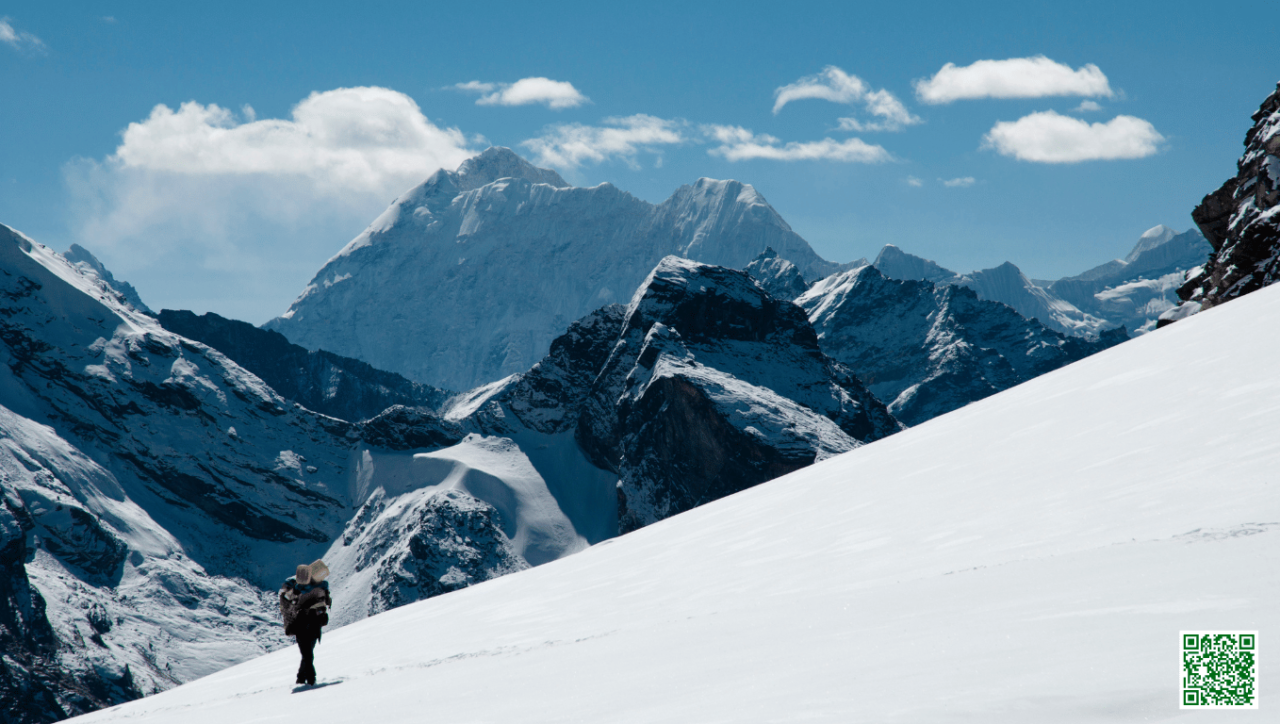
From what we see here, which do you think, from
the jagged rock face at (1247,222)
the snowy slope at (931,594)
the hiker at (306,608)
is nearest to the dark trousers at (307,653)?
the hiker at (306,608)

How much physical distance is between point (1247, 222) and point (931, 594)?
36842 millimetres

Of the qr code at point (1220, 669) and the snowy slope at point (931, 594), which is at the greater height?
the snowy slope at point (931, 594)

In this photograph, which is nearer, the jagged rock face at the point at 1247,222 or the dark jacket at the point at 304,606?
the dark jacket at the point at 304,606

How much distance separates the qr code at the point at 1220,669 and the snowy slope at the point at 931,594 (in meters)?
0.13

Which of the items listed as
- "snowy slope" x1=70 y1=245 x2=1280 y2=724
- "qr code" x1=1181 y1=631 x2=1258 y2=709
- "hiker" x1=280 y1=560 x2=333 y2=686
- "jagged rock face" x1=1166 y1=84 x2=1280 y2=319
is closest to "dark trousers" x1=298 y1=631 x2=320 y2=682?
"hiker" x1=280 y1=560 x2=333 y2=686

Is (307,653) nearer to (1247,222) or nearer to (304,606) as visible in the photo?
(304,606)

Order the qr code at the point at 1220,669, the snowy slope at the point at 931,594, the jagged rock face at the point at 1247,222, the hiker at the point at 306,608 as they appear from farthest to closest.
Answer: the jagged rock face at the point at 1247,222, the hiker at the point at 306,608, the snowy slope at the point at 931,594, the qr code at the point at 1220,669

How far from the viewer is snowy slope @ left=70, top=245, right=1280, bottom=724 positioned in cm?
665

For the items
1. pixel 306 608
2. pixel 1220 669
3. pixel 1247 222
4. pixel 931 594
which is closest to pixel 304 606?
pixel 306 608

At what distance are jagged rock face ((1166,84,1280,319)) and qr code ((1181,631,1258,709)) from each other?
108ft

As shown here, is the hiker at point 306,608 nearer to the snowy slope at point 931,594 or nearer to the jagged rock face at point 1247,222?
the snowy slope at point 931,594

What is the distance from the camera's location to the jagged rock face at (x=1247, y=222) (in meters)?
35.6

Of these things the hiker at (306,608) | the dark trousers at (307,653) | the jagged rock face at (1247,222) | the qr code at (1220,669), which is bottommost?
the qr code at (1220,669)

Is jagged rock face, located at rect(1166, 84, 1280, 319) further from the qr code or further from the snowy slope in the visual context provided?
the qr code
